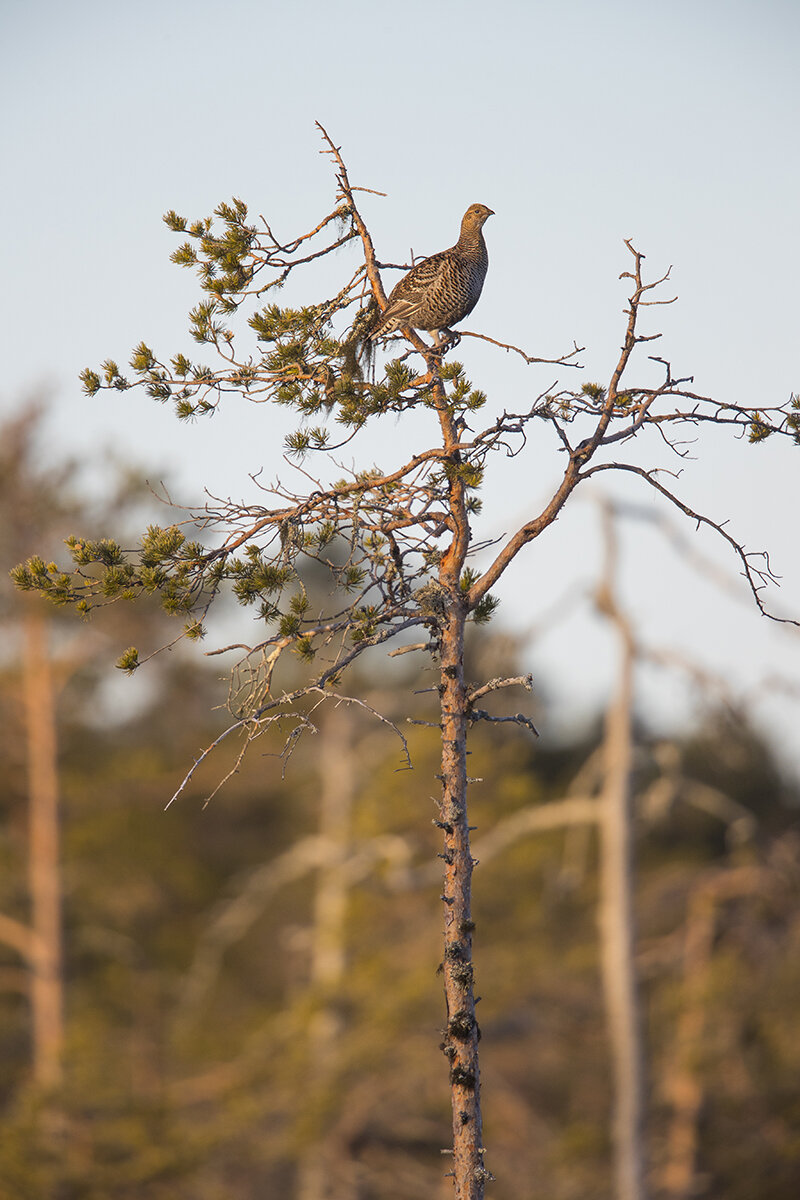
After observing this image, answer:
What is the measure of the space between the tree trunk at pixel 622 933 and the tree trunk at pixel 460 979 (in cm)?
919

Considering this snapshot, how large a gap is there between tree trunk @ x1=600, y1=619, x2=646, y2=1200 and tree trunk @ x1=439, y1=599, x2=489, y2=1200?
9195 millimetres

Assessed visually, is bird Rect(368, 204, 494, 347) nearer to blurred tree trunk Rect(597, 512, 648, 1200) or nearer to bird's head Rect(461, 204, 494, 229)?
bird's head Rect(461, 204, 494, 229)

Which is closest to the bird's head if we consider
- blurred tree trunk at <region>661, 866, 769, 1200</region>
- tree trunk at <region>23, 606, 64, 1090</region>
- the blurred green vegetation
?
the blurred green vegetation

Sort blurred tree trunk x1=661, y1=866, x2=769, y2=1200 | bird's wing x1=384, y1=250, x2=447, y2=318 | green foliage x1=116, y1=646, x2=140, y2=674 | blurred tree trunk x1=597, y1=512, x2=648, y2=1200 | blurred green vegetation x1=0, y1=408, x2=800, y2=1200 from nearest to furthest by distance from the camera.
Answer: green foliage x1=116, y1=646, x2=140, y2=674
bird's wing x1=384, y1=250, x2=447, y2=318
blurred tree trunk x1=597, y1=512, x2=648, y2=1200
blurred green vegetation x1=0, y1=408, x2=800, y2=1200
blurred tree trunk x1=661, y1=866, x2=769, y2=1200

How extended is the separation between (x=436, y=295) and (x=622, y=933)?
10.2 meters

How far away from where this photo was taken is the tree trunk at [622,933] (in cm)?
1385

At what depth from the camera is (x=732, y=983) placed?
18.8 m

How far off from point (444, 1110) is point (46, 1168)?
21.3 ft

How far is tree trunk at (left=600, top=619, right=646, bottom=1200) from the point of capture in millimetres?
13852

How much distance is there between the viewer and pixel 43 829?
19484mm

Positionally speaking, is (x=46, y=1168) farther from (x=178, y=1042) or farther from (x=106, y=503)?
(x=106, y=503)

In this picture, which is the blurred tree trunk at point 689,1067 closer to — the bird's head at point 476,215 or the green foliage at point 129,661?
the bird's head at point 476,215

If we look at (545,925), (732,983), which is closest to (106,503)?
(545,925)

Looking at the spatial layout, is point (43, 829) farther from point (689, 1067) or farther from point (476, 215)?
point (476, 215)
